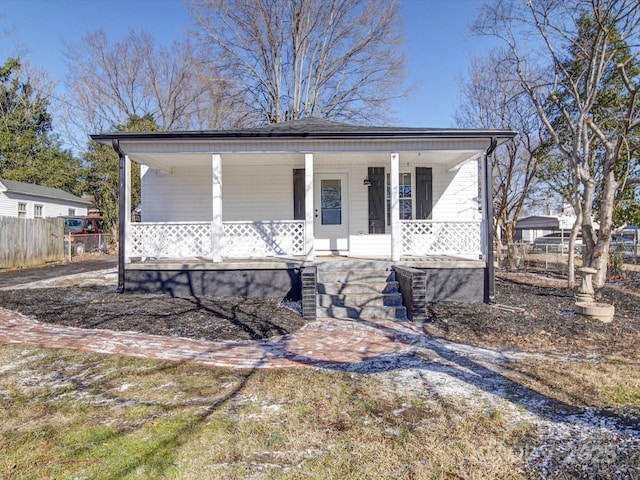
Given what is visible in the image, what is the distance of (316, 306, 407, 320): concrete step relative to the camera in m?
6.26

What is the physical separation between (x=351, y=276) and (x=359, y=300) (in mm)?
737

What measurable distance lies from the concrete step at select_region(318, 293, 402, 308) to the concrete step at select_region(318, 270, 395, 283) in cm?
56

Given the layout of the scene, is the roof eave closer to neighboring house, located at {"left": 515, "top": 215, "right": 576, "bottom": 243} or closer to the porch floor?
the porch floor

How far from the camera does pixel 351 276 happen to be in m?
7.21

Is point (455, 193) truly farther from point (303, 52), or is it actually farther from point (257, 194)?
point (303, 52)

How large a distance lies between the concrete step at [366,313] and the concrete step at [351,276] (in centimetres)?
89

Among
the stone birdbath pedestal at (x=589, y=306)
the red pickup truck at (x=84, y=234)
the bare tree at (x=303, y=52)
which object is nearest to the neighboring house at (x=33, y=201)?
the red pickup truck at (x=84, y=234)

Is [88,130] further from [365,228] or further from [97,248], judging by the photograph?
[365,228]

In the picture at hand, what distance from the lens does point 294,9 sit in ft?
68.0

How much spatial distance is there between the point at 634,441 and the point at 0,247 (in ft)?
57.9

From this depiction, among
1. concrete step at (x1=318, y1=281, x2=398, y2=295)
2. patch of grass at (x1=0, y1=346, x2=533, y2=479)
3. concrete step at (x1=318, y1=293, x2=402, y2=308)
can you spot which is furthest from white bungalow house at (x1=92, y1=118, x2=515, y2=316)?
patch of grass at (x1=0, y1=346, x2=533, y2=479)

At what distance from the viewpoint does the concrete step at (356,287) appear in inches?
269

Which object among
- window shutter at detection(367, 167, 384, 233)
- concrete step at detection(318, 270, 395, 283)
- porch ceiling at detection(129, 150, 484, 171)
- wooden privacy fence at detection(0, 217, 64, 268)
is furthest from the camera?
wooden privacy fence at detection(0, 217, 64, 268)

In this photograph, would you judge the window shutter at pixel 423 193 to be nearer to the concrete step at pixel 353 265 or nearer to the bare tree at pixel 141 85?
the concrete step at pixel 353 265
